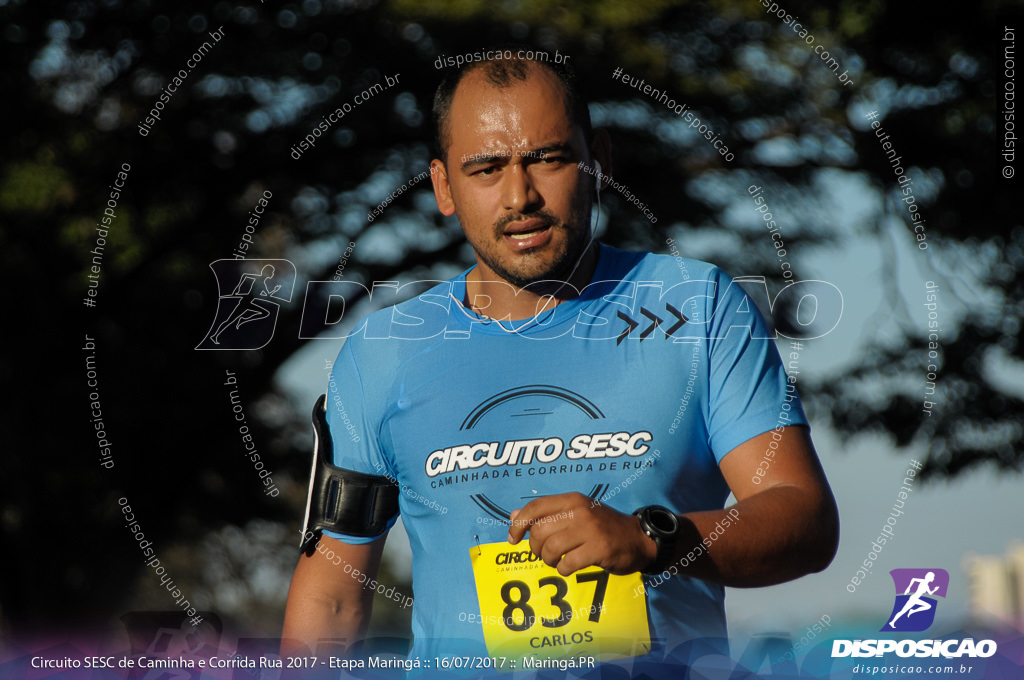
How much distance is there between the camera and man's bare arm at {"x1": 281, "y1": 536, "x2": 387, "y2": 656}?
2.55 m

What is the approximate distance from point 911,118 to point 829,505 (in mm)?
5377

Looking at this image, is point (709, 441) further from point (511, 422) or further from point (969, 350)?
point (969, 350)

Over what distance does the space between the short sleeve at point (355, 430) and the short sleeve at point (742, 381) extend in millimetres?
856

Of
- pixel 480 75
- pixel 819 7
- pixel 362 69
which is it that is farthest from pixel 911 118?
pixel 480 75

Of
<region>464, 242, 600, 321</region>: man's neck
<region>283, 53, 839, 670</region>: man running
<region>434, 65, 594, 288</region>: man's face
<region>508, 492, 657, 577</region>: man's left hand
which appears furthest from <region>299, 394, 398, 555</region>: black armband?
<region>508, 492, 657, 577</region>: man's left hand

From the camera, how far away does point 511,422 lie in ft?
7.98

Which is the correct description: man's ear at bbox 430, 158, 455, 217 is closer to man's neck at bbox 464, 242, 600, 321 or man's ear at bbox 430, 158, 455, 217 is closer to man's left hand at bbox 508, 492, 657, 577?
man's neck at bbox 464, 242, 600, 321

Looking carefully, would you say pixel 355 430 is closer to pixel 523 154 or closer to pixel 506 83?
pixel 523 154

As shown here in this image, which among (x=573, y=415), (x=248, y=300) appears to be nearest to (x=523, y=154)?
(x=573, y=415)

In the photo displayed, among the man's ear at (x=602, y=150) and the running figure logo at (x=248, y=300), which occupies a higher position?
the running figure logo at (x=248, y=300)

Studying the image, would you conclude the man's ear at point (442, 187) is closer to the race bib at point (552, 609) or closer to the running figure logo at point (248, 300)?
the race bib at point (552, 609)

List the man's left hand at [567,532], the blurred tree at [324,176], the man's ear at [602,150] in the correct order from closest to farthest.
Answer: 1. the man's left hand at [567,532]
2. the man's ear at [602,150]
3. the blurred tree at [324,176]

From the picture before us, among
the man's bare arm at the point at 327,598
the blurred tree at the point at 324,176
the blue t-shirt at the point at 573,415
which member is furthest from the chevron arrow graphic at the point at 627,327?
the blurred tree at the point at 324,176

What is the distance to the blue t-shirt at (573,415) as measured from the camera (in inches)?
90.6
